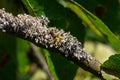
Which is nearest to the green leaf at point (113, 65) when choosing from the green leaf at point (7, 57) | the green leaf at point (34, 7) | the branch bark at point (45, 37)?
the branch bark at point (45, 37)

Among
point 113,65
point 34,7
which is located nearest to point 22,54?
point 34,7

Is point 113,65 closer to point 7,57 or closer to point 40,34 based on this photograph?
point 40,34

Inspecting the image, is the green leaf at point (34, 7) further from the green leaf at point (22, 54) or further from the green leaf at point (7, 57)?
the green leaf at point (22, 54)

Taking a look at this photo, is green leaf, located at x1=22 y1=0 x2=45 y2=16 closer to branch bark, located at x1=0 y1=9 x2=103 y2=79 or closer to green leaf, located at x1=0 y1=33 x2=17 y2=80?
branch bark, located at x1=0 y1=9 x2=103 y2=79

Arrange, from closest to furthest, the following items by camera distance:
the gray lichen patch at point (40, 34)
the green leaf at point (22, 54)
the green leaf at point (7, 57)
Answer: the gray lichen patch at point (40, 34)
the green leaf at point (7, 57)
the green leaf at point (22, 54)

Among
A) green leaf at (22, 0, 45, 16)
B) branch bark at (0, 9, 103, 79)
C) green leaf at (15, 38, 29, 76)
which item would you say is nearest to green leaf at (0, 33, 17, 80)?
green leaf at (15, 38, 29, 76)

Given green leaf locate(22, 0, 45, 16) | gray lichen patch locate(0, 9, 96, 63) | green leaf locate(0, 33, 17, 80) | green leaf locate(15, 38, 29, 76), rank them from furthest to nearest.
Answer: green leaf locate(15, 38, 29, 76), green leaf locate(0, 33, 17, 80), green leaf locate(22, 0, 45, 16), gray lichen patch locate(0, 9, 96, 63)
